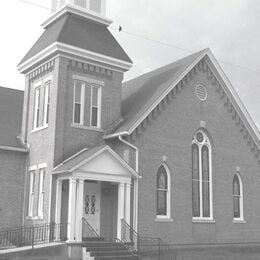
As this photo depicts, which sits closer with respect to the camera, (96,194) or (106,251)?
(106,251)

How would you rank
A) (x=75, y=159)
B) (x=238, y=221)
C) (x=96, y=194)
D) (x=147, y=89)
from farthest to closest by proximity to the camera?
(x=238, y=221), (x=147, y=89), (x=96, y=194), (x=75, y=159)

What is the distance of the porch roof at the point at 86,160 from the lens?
64.8 feet

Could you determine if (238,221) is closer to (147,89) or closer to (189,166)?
(189,166)

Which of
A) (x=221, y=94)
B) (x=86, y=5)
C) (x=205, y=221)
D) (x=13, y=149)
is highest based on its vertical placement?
(x=86, y=5)

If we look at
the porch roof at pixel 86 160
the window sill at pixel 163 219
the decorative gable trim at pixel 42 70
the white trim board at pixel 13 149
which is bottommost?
the window sill at pixel 163 219

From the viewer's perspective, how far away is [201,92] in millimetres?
25750

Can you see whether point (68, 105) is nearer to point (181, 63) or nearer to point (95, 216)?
point (95, 216)

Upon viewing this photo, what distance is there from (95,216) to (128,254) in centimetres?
307

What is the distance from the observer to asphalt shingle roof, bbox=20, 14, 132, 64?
75.0 ft

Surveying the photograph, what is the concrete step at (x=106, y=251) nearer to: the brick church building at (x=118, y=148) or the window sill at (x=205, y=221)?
the brick church building at (x=118, y=148)

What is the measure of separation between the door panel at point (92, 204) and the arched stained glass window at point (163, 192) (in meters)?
2.80

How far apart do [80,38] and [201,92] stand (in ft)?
22.8

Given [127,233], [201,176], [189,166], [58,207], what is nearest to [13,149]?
[58,207]

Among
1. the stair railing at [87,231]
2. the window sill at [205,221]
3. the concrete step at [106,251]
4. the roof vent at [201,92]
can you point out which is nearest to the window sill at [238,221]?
the window sill at [205,221]
